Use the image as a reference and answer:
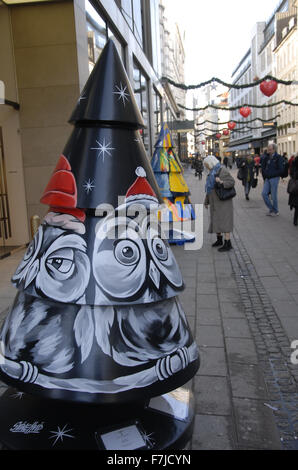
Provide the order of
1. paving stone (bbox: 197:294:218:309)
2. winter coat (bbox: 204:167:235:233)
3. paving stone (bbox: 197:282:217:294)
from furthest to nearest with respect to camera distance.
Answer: winter coat (bbox: 204:167:235:233) → paving stone (bbox: 197:282:217:294) → paving stone (bbox: 197:294:218:309)

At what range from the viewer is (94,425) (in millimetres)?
2438

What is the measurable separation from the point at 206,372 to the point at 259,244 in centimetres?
529

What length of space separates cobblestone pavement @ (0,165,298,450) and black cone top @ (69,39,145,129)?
1.99 m

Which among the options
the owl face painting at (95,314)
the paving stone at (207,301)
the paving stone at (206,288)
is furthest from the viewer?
the paving stone at (206,288)

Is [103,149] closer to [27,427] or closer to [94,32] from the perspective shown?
[27,427]

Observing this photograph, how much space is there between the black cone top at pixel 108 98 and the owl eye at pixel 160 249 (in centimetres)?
69

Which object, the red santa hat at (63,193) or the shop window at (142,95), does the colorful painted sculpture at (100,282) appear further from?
the shop window at (142,95)

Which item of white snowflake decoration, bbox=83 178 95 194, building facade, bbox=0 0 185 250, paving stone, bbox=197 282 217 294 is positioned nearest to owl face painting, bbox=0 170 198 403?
white snowflake decoration, bbox=83 178 95 194

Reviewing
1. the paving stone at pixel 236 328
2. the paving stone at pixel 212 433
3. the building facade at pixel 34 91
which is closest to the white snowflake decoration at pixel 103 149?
the paving stone at pixel 212 433

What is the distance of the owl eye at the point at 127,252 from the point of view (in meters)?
2.12

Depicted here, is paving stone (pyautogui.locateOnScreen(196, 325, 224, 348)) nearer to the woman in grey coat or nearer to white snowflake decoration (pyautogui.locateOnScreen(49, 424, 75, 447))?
white snowflake decoration (pyautogui.locateOnScreen(49, 424, 75, 447))

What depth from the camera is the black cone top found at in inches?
90.0

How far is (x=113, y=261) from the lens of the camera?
2109 millimetres
